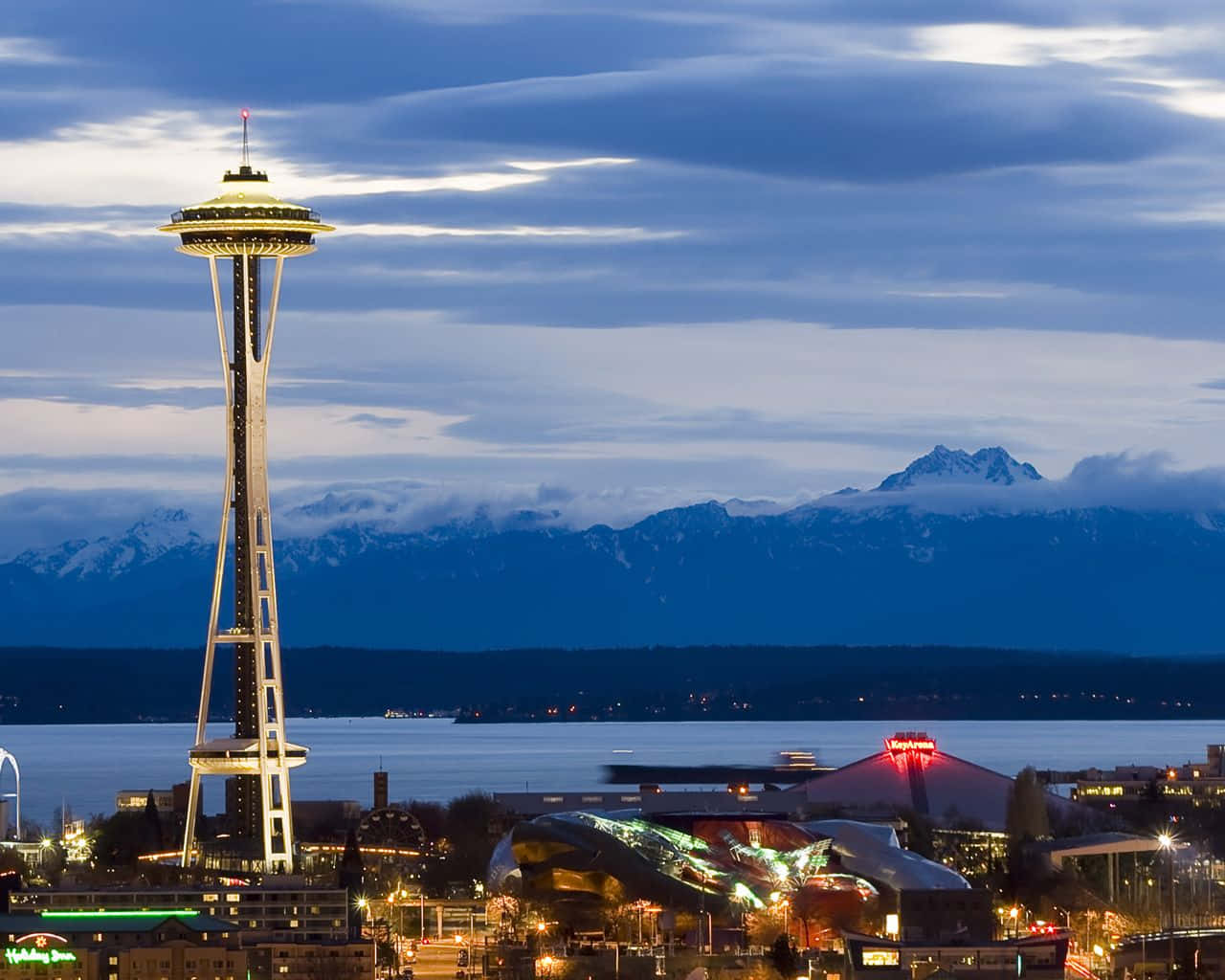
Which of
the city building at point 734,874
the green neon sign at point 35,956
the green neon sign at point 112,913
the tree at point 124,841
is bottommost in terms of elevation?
the green neon sign at point 35,956

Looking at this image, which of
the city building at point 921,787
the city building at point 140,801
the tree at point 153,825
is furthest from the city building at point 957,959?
the city building at point 140,801

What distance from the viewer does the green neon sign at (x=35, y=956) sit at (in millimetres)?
85125

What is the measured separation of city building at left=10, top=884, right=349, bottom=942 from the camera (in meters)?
94.6

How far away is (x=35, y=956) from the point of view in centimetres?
8550

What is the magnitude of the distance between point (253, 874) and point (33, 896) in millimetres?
17258

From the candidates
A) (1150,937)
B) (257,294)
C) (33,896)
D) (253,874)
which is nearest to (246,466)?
(257,294)

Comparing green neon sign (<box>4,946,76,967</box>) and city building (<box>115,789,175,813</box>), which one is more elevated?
city building (<box>115,789,175,813</box>)

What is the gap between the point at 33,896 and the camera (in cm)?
9819

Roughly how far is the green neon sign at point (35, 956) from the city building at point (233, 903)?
6.96m

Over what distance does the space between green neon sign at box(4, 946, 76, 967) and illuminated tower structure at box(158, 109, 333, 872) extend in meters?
26.7

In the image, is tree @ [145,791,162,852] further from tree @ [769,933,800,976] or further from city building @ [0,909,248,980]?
tree @ [769,933,800,976]

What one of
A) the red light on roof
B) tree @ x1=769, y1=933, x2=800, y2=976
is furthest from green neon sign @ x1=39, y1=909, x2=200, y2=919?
the red light on roof

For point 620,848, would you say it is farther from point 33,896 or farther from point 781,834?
point 33,896

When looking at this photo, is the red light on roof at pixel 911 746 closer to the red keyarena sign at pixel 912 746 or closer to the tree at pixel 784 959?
the red keyarena sign at pixel 912 746
